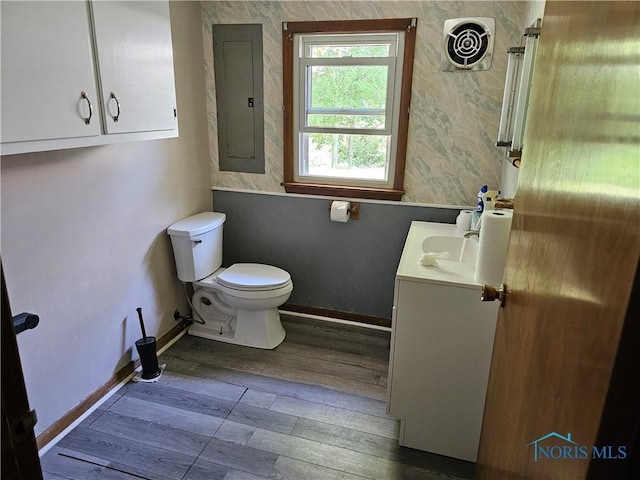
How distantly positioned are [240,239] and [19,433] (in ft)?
8.08

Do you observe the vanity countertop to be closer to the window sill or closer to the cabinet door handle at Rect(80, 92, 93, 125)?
the window sill

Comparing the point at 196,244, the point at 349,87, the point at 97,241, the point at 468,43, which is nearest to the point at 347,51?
the point at 349,87

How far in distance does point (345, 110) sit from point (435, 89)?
0.56 m

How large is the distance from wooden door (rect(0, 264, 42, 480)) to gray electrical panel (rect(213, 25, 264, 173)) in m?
2.34

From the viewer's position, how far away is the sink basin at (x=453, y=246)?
2.18 metres

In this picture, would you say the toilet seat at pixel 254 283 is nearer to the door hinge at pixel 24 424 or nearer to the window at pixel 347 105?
the window at pixel 347 105

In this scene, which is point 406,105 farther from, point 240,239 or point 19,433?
point 19,433

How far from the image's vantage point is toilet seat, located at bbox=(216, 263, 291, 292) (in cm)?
260

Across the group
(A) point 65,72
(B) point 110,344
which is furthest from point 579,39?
(B) point 110,344

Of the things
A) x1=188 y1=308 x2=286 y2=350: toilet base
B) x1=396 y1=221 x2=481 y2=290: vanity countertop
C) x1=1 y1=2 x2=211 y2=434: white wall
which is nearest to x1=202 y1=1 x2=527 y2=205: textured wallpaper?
x1=1 y1=2 x2=211 y2=434: white wall

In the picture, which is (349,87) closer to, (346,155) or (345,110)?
(345,110)

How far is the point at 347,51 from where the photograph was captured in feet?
8.63

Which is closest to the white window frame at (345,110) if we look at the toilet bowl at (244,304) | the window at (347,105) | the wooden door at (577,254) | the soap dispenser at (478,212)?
the window at (347,105)

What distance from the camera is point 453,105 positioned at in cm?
248
